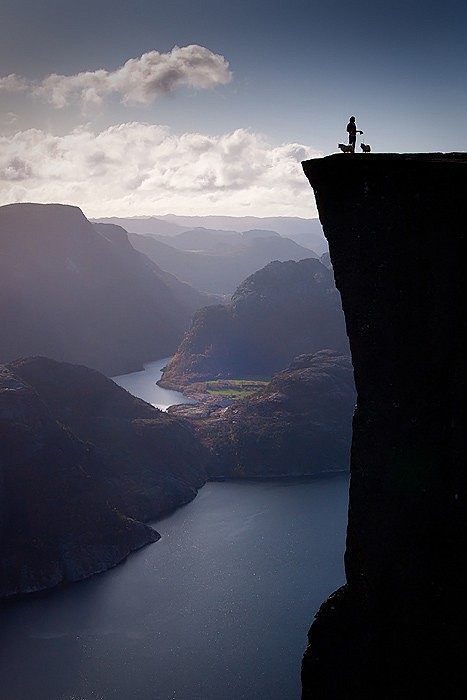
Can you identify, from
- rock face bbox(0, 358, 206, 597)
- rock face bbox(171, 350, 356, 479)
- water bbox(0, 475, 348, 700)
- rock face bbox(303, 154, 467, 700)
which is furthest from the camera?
rock face bbox(171, 350, 356, 479)

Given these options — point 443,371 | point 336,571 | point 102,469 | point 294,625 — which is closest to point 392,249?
point 443,371

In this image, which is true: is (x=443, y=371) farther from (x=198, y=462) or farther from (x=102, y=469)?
(x=198, y=462)

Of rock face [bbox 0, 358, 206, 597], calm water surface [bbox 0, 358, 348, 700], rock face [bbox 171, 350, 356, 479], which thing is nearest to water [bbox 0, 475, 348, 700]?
calm water surface [bbox 0, 358, 348, 700]

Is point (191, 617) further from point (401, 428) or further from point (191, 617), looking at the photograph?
point (401, 428)

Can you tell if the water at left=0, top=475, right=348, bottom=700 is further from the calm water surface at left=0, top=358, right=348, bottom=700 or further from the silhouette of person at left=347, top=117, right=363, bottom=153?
the silhouette of person at left=347, top=117, right=363, bottom=153

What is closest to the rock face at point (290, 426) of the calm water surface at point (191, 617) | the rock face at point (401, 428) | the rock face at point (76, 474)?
the rock face at point (76, 474)

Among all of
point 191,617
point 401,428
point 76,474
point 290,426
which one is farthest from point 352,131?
point 290,426
